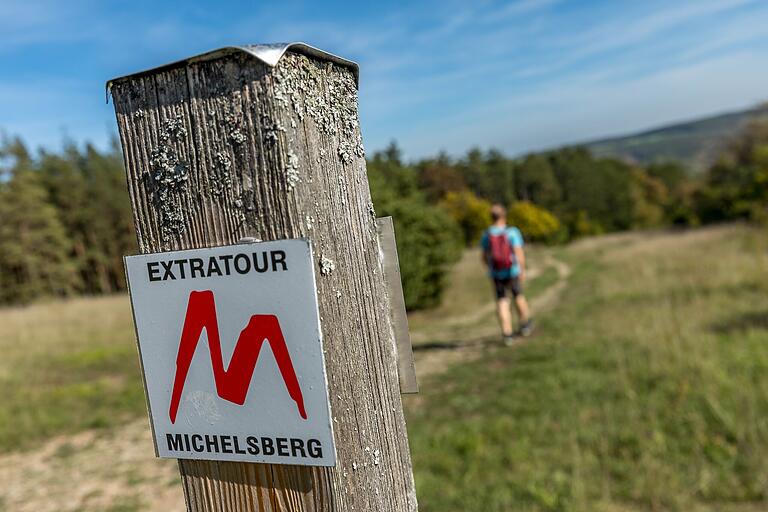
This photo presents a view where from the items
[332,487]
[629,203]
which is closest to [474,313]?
[332,487]

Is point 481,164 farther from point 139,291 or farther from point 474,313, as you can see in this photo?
point 139,291

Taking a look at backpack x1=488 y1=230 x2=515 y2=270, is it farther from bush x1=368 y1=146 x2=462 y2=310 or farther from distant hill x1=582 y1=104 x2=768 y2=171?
distant hill x1=582 y1=104 x2=768 y2=171

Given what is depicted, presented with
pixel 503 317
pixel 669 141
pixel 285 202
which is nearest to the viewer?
pixel 285 202

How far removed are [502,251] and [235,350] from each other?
266 inches

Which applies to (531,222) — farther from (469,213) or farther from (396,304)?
(396,304)

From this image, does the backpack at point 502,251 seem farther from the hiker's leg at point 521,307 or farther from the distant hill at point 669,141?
the distant hill at point 669,141

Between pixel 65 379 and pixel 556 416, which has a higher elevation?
pixel 65 379

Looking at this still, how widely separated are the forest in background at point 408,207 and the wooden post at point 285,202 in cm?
1123

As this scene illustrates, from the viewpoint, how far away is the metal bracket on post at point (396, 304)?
3.29 feet

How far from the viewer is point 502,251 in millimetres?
7406

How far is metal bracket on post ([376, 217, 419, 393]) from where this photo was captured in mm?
1003

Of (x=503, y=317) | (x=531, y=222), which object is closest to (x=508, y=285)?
(x=503, y=317)

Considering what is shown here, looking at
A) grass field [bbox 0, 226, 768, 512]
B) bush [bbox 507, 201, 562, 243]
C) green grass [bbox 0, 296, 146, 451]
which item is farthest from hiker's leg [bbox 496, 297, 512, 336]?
bush [bbox 507, 201, 562, 243]

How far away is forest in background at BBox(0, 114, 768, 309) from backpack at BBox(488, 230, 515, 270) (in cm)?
480
